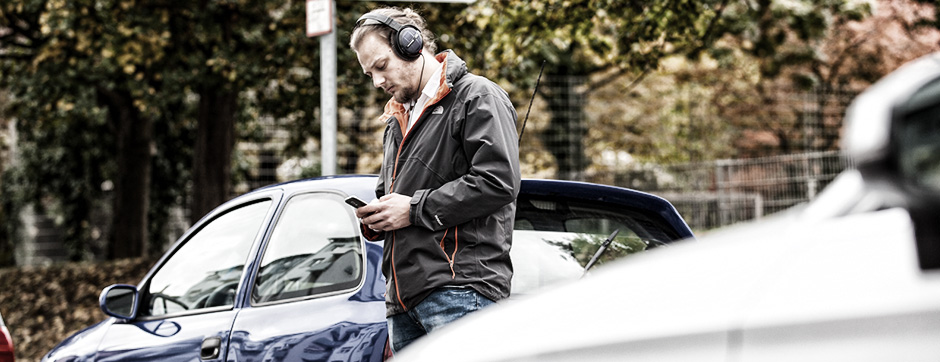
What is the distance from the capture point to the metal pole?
5.71 meters

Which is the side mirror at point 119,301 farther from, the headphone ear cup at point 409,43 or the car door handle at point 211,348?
the headphone ear cup at point 409,43

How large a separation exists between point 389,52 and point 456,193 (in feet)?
2.06

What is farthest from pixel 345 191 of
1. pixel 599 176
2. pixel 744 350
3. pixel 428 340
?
pixel 599 176

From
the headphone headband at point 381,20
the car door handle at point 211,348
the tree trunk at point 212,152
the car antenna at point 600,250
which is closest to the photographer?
the headphone headband at point 381,20

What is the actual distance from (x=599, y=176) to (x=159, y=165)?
8.96m

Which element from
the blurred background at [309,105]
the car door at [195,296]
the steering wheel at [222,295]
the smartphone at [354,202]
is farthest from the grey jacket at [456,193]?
the blurred background at [309,105]

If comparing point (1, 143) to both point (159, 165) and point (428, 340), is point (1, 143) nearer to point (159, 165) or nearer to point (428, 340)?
point (159, 165)

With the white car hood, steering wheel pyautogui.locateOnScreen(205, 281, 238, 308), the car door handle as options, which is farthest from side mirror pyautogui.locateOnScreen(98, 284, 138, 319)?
the white car hood

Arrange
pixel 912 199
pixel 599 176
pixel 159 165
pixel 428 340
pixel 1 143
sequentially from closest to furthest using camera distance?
pixel 912 199, pixel 428 340, pixel 599 176, pixel 159 165, pixel 1 143

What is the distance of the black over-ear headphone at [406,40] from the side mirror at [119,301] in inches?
77.7

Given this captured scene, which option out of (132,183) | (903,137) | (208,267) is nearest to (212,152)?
(132,183)

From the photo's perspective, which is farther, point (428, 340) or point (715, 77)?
point (715, 77)

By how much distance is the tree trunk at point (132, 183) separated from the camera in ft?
52.5

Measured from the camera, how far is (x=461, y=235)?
2742 millimetres
